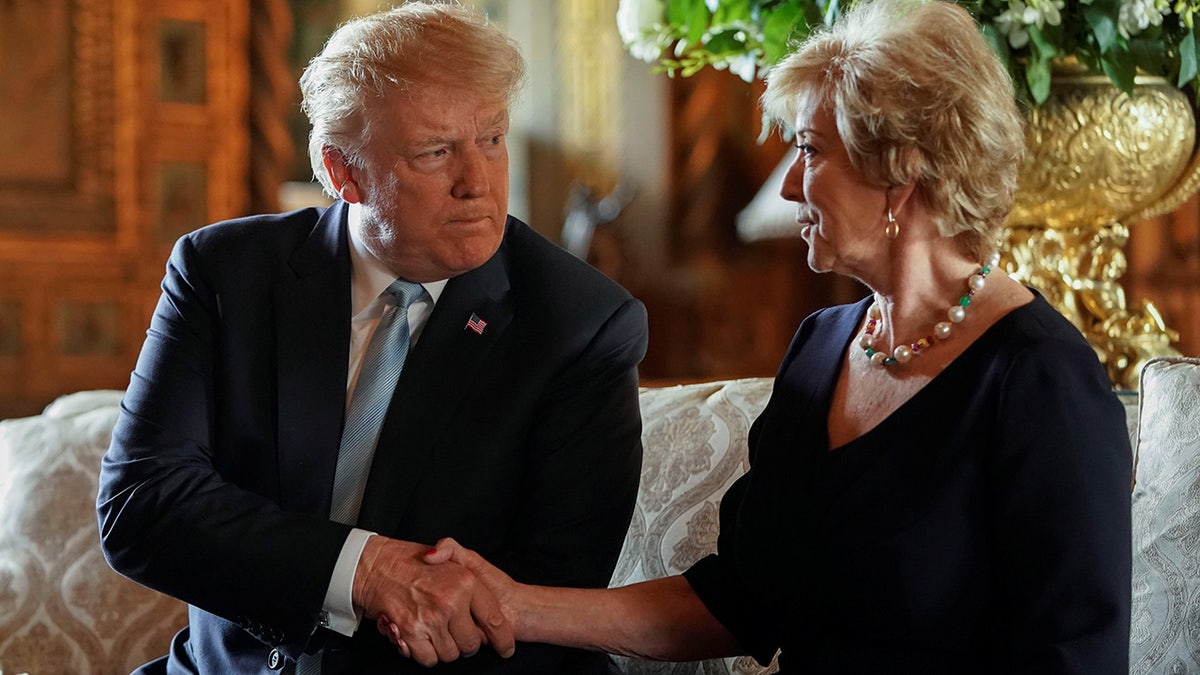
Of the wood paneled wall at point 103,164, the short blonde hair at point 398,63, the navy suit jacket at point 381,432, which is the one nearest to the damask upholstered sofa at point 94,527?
the navy suit jacket at point 381,432

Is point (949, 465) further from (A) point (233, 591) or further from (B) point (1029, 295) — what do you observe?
(A) point (233, 591)

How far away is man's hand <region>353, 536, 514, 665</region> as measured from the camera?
1774 mm

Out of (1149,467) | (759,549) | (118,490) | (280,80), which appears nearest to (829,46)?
(759,549)

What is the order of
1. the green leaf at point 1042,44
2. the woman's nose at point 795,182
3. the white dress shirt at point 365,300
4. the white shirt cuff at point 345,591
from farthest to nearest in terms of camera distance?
the green leaf at point 1042,44 → the white dress shirt at point 365,300 → the white shirt cuff at point 345,591 → the woman's nose at point 795,182

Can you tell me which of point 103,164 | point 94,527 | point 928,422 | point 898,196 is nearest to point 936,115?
point 898,196

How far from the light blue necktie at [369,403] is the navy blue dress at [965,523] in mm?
558

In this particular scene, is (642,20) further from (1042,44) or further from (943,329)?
(943,329)

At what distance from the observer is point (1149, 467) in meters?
1.90

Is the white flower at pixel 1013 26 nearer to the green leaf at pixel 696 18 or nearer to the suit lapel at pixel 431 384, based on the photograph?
the green leaf at pixel 696 18

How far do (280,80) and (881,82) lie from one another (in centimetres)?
319

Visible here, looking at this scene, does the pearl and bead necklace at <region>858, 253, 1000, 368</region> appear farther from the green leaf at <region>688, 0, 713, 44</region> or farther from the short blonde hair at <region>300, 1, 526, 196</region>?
the green leaf at <region>688, 0, 713, 44</region>

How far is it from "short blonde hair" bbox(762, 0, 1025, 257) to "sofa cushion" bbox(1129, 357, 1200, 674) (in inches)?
18.9

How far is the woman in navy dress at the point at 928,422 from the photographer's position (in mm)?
1437

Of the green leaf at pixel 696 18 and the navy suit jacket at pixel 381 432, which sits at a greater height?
the green leaf at pixel 696 18
